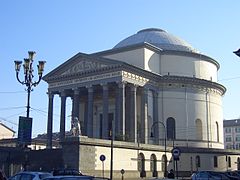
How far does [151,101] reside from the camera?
67.9 m

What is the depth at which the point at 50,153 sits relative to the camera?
49.3m

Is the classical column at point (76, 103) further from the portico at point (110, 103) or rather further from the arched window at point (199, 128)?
the arched window at point (199, 128)

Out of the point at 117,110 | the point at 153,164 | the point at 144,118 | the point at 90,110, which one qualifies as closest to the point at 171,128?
the point at 144,118

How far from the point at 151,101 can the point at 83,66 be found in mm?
12328

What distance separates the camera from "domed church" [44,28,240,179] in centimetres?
6091

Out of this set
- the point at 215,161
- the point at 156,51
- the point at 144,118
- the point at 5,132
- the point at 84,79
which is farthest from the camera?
the point at 5,132

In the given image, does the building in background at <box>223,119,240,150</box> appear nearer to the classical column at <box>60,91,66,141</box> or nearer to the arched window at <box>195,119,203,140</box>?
the arched window at <box>195,119,203,140</box>

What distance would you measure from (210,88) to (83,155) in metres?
36.1

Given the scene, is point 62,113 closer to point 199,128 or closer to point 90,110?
point 90,110

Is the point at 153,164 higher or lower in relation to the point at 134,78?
lower

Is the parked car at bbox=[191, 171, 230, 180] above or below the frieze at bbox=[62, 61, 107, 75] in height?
below

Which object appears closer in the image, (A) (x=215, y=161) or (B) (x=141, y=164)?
(B) (x=141, y=164)

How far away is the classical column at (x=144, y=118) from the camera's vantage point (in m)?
62.4

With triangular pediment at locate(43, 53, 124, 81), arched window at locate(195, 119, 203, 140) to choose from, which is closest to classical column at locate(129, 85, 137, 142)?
triangular pediment at locate(43, 53, 124, 81)
